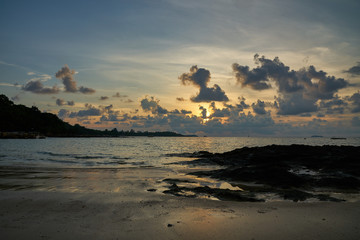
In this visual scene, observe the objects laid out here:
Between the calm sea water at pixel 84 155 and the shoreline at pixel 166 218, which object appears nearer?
the shoreline at pixel 166 218

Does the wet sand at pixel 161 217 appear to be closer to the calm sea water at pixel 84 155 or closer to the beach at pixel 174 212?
the beach at pixel 174 212

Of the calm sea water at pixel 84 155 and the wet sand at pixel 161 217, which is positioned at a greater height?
the wet sand at pixel 161 217

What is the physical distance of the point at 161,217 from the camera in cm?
811

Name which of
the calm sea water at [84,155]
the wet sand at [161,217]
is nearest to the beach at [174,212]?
the wet sand at [161,217]

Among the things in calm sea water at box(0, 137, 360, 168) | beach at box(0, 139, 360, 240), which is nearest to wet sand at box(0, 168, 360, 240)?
beach at box(0, 139, 360, 240)

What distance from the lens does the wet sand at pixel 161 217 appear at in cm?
664

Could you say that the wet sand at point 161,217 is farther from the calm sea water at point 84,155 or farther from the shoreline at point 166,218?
the calm sea water at point 84,155

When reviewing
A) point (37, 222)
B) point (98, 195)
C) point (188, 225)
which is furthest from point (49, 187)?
point (188, 225)

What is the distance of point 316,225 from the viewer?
7426 mm

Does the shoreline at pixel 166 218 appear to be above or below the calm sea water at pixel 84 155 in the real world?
above

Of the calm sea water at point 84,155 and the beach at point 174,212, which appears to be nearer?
the beach at point 174,212

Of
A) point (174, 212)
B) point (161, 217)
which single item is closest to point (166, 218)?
point (161, 217)

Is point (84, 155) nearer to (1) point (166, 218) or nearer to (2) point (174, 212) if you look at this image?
(2) point (174, 212)

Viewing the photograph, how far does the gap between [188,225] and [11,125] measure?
632ft
